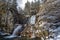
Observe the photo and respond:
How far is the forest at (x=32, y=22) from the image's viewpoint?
21.7m

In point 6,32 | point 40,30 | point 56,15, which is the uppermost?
point 56,15

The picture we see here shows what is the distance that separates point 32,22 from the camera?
35.2 metres

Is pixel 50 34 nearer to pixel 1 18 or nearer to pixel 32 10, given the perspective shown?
pixel 1 18

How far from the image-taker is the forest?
2172 centimetres

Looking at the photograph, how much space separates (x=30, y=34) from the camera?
2903 cm

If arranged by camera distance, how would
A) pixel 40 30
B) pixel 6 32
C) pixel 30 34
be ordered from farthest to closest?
pixel 6 32, pixel 30 34, pixel 40 30

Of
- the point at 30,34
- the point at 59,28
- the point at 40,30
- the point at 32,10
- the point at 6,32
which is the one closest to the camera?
the point at 59,28

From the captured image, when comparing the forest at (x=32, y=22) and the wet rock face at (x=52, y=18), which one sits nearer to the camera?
the wet rock face at (x=52, y=18)

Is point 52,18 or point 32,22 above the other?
point 52,18

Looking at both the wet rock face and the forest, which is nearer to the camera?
the wet rock face

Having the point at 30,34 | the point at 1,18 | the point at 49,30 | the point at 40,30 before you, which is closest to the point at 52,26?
the point at 49,30

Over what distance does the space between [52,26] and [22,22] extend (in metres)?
21.2

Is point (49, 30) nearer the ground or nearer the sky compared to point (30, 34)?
nearer the sky

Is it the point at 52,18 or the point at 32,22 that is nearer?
the point at 52,18
